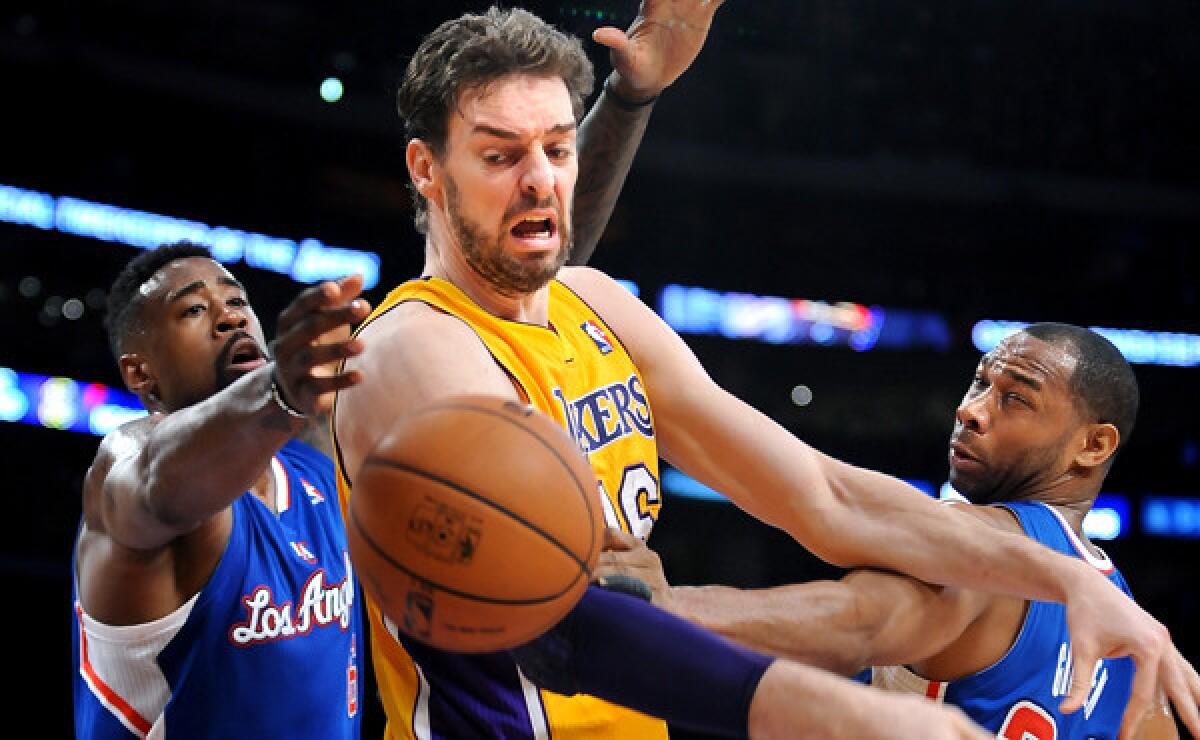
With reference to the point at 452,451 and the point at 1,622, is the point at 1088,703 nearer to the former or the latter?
the point at 452,451

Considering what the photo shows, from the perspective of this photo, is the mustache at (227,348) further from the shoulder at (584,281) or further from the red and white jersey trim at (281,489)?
the shoulder at (584,281)

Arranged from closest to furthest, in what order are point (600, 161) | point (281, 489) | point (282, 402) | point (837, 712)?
point (837, 712) < point (282, 402) < point (600, 161) < point (281, 489)

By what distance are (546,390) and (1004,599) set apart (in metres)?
1.11

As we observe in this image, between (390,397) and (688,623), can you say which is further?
(390,397)

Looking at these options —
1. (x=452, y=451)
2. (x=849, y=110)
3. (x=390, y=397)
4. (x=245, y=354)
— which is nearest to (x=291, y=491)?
(x=245, y=354)

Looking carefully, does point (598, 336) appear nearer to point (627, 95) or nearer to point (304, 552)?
point (627, 95)

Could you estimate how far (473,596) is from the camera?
6.16ft

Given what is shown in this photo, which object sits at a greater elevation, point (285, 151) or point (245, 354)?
point (285, 151)

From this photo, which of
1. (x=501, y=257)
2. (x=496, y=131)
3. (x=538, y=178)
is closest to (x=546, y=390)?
(x=501, y=257)

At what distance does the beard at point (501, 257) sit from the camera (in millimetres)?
2553

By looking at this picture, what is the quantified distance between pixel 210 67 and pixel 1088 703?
10129 mm

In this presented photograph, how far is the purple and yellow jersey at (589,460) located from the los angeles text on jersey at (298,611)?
37.8 inches

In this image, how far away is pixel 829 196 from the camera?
12.9 m

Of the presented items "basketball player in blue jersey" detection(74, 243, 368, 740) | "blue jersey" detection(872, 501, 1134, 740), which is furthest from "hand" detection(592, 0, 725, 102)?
"blue jersey" detection(872, 501, 1134, 740)
